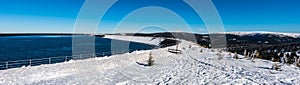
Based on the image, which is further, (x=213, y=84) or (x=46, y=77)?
(x=46, y=77)

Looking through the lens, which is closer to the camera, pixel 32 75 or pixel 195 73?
pixel 32 75

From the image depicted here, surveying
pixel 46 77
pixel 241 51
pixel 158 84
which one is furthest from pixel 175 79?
pixel 241 51

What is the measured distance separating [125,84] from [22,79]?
20.4 feet

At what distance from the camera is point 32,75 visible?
1694 centimetres

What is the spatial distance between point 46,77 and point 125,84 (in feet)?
17.8

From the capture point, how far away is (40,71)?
1830 cm

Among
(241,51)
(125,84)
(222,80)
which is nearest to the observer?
(125,84)

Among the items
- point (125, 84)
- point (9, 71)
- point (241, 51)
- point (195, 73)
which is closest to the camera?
point (125, 84)

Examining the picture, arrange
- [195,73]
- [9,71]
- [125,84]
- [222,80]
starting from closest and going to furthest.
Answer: [125,84], [222,80], [9,71], [195,73]

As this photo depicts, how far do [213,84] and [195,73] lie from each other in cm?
419

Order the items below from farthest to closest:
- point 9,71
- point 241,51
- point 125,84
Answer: point 241,51 → point 9,71 → point 125,84

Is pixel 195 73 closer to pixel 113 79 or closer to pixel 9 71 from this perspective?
pixel 113 79

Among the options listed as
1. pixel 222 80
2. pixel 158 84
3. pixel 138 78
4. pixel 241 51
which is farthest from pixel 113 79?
pixel 241 51

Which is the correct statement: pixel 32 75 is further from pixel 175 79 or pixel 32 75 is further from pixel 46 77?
pixel 175 79
